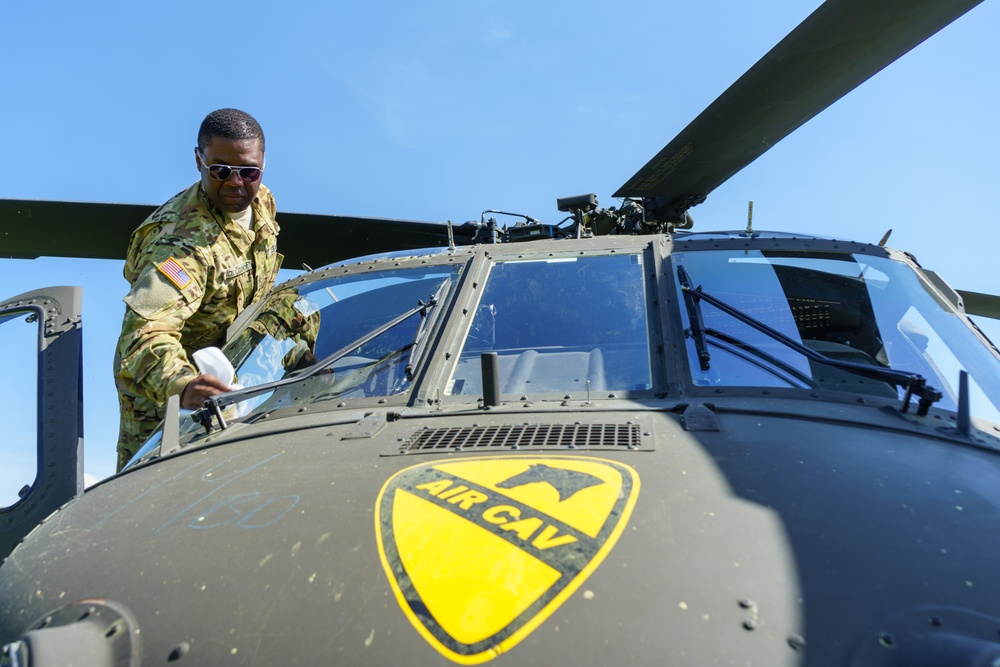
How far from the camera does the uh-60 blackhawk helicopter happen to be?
5.08 ft

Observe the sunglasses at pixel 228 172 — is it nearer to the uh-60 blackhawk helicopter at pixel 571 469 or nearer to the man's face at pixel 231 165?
the man's face at pixel 231 165

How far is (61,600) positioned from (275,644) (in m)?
0.64

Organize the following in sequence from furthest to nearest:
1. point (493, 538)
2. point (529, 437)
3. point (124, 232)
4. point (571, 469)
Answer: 1. point (124, 232)
2. point (529, 437)
3. point (571, 469)
4. point (493, 538)

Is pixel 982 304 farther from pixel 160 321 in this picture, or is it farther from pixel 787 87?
pixel 160 321

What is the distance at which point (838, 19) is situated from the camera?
133 inches

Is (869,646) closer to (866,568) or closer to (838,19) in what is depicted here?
(866,568)

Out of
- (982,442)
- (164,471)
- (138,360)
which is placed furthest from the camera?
(138,360)

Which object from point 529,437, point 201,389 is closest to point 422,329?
point 201,389

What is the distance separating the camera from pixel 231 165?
402 cm

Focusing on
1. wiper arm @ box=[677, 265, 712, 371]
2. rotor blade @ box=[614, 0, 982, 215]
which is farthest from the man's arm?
rotor blade @ box=[614, 0, 982, 215]

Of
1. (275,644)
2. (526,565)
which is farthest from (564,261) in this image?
(275,644)

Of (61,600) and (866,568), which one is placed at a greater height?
(866,568)

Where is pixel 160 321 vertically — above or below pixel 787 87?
below

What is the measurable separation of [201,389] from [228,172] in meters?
1.38
